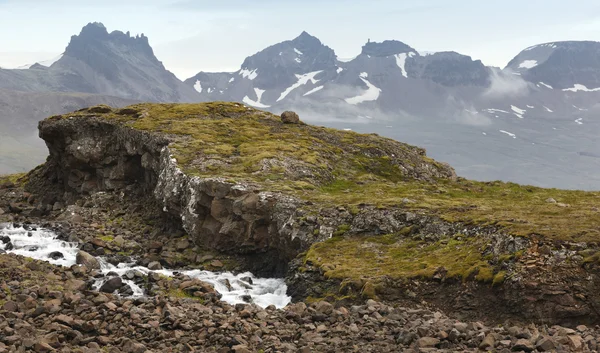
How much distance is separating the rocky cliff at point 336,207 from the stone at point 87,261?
720 cm

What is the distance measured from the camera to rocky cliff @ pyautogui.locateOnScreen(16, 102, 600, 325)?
26.4 m

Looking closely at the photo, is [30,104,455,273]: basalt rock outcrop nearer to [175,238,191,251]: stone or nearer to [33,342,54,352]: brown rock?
[175,238,191,251]: stone

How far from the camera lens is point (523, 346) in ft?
59.7

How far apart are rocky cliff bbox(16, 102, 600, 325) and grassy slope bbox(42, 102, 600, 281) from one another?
15 centimetres

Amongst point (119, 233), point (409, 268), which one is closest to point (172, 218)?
point (119, 233)

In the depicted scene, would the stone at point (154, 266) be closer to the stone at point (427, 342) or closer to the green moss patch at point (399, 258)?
the green moss patch at point (399, 258)

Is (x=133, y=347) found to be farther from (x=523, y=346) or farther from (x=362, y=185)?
(x=362, y=185)

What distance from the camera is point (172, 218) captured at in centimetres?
4966

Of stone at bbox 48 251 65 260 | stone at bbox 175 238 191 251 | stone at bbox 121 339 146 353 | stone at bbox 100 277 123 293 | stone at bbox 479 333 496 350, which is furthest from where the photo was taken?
stone at bbox 175 238 191 251

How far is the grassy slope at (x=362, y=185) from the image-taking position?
30322 mm

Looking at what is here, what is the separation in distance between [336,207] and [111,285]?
52.7 feet

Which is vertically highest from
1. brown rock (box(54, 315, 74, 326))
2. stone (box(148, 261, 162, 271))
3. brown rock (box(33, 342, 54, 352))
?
brown rock (box(33, 342, 54, 352))

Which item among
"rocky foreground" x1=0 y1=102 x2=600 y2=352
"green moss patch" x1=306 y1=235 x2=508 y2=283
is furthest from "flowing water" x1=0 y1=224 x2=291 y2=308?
"green moss patch" x1=306 y1=235 x2=508 y2=283

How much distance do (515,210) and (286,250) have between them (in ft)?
51.3
